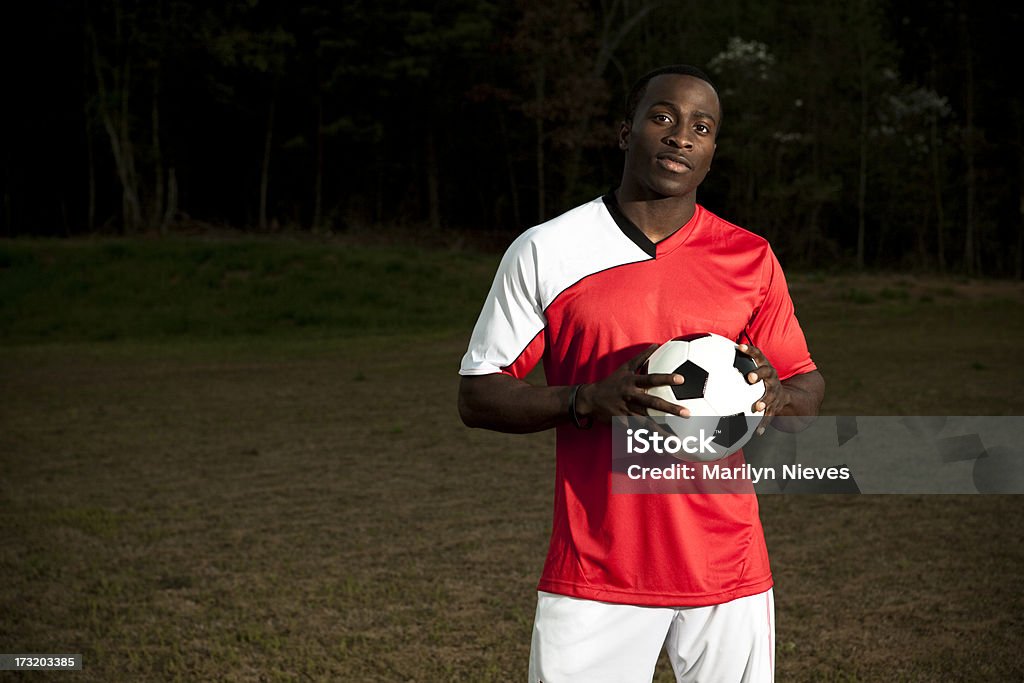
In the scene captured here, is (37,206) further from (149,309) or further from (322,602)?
(322,602)

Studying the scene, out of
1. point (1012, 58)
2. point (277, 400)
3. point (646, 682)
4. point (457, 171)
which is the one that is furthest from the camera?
point (457, 171)

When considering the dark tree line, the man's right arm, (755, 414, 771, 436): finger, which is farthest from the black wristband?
the dark tree line

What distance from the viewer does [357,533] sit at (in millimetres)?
6637

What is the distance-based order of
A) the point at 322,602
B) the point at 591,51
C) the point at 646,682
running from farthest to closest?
1. the point at 591,51
2. the point at 322,602
3. the point at 646,682

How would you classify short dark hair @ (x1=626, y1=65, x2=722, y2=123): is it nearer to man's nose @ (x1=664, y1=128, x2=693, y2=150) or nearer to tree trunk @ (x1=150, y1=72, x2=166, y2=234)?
man's nose @ (x1=664, y1=128, x2=693, y2=150)

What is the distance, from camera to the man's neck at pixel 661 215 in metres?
2.52

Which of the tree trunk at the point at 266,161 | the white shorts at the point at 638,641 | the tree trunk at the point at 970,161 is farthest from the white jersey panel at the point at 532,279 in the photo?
the tree trunk at the point at 970,161

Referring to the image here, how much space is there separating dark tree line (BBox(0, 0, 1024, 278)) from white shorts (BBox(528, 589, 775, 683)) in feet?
96.5

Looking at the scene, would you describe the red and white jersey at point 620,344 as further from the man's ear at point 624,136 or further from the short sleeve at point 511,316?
the man's ear at point 624,136

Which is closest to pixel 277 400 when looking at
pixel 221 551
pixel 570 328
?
pixel 221 551

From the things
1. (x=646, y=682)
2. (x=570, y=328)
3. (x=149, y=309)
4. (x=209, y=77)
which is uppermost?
(x=209, y=77)

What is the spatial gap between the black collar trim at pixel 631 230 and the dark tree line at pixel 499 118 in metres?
29.1

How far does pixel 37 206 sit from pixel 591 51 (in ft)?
60.5

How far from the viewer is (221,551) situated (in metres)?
6.25
